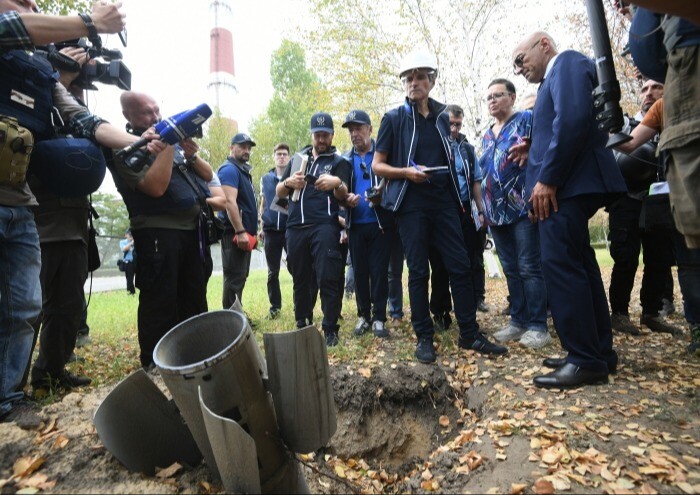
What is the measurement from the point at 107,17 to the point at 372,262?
3.21 m

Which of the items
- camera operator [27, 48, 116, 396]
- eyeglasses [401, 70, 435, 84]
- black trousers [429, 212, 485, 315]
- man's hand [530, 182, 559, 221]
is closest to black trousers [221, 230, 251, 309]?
camera operator [27, 48, 116, 396]

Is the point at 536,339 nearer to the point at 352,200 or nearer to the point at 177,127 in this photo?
the point at 352,200

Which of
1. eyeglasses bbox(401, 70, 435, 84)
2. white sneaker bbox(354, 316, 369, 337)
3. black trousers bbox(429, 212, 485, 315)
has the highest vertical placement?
eyeglasses bbox(401, 70, 435, 84)

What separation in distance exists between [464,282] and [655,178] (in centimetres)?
208

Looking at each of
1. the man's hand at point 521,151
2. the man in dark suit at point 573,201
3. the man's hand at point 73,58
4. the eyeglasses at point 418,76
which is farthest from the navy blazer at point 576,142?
the man's hand at point 73,58

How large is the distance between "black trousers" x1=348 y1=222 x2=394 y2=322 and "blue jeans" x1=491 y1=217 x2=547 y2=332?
1220 mm

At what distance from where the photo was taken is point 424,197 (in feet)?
11.5

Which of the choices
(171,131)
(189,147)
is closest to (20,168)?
(171,131)

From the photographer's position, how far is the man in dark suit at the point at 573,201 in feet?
8.32

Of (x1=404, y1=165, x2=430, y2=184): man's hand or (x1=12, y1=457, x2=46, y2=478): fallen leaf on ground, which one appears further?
(x1=404, y1=165, x2=430, y2=184): man's hand

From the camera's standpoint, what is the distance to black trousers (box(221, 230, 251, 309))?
16.1ft

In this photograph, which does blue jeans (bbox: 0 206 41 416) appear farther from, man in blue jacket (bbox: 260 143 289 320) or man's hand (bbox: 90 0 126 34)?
man in blue jacket (bbox: 260 143 289 320)

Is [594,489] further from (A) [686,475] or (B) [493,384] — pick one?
(B) [493,384]

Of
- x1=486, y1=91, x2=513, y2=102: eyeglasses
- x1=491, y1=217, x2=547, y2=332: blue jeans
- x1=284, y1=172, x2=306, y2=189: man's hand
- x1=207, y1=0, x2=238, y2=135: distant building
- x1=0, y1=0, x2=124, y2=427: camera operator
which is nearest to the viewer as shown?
x1=0, y1=0, x2=124, y2=427: camera operator
